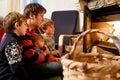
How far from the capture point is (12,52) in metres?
1.27

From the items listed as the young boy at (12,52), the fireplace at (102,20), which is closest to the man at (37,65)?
the young boy at (12,52)

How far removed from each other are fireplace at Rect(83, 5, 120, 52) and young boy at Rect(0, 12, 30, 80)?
A: 0.96m

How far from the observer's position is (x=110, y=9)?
7.16ft

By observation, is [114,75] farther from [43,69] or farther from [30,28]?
[30,28]

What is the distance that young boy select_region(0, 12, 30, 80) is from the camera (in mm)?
1262

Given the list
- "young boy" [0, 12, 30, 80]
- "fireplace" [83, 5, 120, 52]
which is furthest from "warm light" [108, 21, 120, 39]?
"young boy" [0, 12, 30, 80]

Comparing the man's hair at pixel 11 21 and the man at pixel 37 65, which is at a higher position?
the man's hair at pixel 11 21

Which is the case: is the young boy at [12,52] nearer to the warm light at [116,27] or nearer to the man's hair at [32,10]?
the man's hair at [32,10]

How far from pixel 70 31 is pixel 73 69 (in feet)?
7.71

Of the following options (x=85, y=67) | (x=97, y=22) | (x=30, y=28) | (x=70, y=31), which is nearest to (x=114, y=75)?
(x=85, y=67)

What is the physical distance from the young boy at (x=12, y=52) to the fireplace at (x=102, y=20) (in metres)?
0.96

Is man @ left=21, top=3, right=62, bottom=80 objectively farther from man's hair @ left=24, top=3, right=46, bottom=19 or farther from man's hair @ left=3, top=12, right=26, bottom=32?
man's hair @ left=24, top=3, right=46, bottom=19

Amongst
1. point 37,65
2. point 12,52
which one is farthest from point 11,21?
point 37,65

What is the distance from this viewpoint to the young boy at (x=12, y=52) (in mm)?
1262
